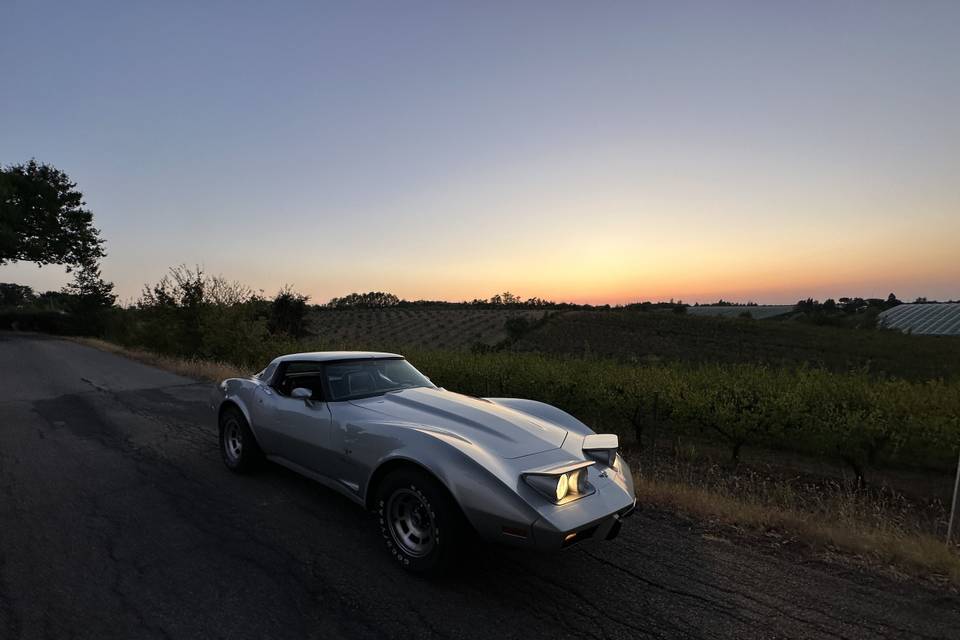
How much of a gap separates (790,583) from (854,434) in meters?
5.73

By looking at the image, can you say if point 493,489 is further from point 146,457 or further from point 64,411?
point 64,411

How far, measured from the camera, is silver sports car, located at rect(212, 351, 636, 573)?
9.26 feet

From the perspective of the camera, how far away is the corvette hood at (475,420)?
3291mm

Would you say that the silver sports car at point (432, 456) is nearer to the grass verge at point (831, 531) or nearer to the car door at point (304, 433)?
the car door at point (304, 433)

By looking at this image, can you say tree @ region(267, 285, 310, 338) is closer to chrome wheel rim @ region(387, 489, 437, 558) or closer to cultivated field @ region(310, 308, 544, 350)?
cultivated field @ region(310, 308, 544, 350)

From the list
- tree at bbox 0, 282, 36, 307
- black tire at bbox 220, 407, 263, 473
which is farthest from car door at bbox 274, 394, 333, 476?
tree at bbox 0, 282, 36, 307

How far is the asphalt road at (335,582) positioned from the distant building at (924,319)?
224 ft

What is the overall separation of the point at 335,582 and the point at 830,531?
3.80 meters

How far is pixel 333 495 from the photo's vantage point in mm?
4527

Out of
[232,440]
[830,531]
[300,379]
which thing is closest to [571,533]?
[830,531]

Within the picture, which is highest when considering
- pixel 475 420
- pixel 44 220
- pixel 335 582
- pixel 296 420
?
pixel 44 220

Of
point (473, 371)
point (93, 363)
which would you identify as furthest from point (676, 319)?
point (93, 363)

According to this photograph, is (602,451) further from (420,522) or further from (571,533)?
(420,522)

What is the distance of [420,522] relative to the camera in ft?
10.5
